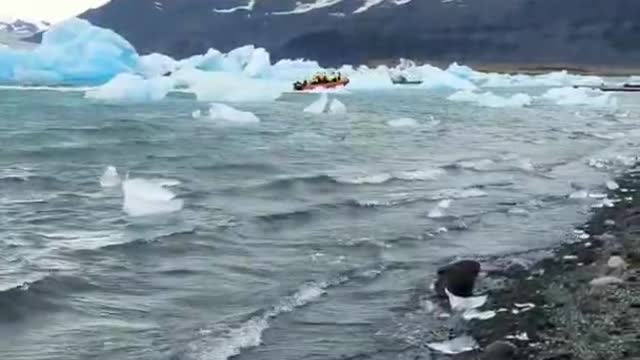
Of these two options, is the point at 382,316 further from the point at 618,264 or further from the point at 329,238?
the point at 329,238

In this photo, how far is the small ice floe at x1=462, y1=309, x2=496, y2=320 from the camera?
29.0ft

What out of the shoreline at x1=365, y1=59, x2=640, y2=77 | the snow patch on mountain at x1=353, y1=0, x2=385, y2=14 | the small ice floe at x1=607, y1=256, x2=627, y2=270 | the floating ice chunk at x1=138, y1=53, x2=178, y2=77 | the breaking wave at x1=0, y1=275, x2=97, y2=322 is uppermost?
the snow patch on mountain at x1=353, y1=0, x2=385, y2=14

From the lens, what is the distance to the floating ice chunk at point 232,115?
35125 mm

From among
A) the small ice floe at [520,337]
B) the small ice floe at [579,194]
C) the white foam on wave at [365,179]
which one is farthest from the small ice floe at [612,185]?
the small ice floe at [520,337]

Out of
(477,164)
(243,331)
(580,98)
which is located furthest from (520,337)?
(580,98)

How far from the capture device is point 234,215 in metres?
14.8

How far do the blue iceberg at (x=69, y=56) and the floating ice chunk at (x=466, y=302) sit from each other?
130 ft

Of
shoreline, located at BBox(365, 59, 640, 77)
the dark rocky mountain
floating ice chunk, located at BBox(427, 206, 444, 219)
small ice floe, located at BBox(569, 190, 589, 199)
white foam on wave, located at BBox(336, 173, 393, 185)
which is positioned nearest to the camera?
floating ice chunk, located at BBox(427, 206, 444, 219)

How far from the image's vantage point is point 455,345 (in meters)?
8.03

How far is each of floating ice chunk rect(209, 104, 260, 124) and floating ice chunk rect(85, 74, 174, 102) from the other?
7.05 metres

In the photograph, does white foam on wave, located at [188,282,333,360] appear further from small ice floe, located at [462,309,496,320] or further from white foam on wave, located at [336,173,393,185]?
white foam on wave, located at [336,173,393,185]

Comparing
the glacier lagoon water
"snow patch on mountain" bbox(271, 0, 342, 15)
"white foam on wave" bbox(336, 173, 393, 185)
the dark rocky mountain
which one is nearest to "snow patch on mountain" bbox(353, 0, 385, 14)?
the dark rocky mountain

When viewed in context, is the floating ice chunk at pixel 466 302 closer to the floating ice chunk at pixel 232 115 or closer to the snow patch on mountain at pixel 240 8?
the floating ice chunk at pixel 232 115

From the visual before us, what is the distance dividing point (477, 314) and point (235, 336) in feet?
7.30
